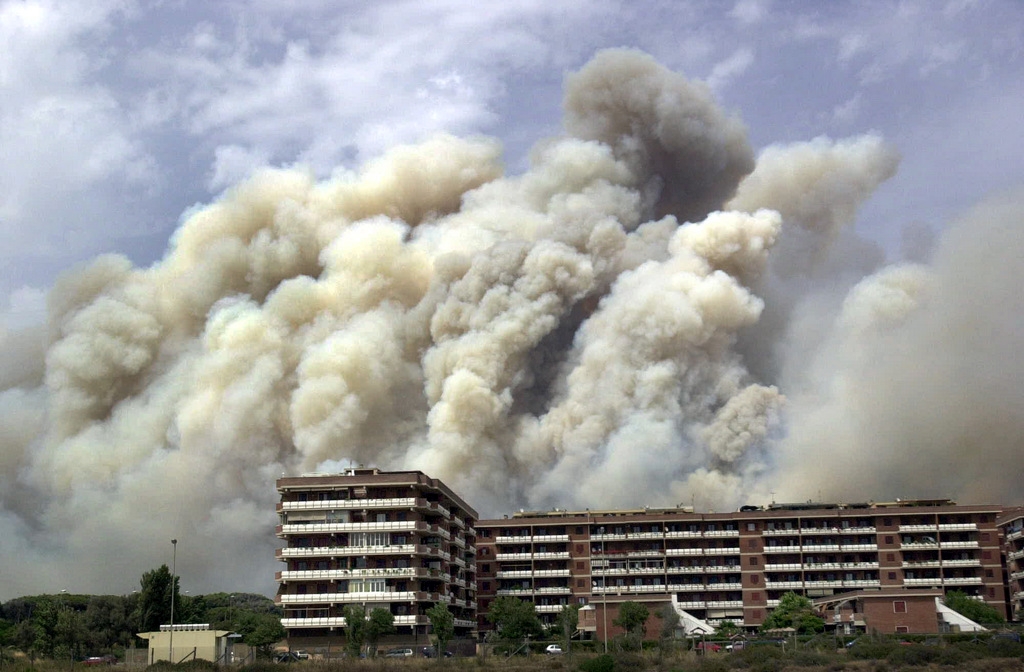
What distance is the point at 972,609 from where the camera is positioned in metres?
78.7

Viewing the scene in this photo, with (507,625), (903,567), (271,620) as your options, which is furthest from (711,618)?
(271,620)

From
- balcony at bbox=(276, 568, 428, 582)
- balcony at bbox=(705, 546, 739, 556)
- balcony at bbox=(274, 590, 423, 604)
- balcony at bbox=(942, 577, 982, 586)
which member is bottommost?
balcony at bbox=(942, 577, 982, 586)

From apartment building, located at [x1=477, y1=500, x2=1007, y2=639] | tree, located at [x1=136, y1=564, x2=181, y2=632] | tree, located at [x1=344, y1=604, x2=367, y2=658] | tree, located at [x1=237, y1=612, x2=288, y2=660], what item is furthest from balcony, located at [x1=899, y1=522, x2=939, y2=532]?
tree, located at [x1=136, y1=564, x2=181, y2=632]

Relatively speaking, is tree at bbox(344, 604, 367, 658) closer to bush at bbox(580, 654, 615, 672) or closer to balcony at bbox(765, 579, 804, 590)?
bush at bbox(580, 654, 615, 672)

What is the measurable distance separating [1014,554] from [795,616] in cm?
2503

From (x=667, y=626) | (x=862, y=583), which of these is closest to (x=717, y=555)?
(x=862, y=583)

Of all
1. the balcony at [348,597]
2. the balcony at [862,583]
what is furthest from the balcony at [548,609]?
the balcony at [862,583]

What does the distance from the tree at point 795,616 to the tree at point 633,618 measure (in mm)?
9662

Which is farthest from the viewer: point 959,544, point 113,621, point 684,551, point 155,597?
point 113,621

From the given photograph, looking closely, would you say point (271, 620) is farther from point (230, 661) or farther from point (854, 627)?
point (854, 627)

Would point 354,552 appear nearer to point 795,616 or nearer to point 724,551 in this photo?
point 795,616

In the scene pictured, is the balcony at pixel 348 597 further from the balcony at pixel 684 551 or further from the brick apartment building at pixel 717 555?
the balcony at pixel 684 551

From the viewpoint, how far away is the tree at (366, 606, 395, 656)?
67.6 meters

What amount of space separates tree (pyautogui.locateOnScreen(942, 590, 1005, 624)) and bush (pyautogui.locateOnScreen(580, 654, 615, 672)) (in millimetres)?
36904
